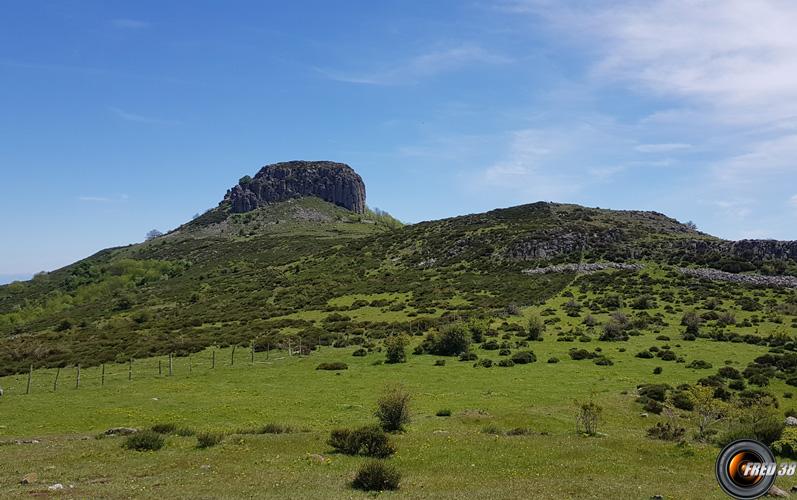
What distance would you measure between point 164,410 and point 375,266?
101m

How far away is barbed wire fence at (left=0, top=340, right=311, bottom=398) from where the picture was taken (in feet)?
139

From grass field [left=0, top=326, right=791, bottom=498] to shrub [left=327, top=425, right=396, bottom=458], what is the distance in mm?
668

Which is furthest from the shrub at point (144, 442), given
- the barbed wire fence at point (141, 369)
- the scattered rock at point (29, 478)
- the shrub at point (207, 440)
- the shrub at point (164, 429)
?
the barbed wire fence at point (141, 369)

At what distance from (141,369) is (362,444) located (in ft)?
119

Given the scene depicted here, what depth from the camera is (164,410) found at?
32.2 meters

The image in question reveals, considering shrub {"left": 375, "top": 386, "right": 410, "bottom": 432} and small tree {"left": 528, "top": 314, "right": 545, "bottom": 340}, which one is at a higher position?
small tree {"left": 528, "top": 314, "right": 545, "bottom": 340}

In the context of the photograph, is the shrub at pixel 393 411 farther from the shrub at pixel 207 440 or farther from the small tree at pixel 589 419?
the small tree at pixel 589 419

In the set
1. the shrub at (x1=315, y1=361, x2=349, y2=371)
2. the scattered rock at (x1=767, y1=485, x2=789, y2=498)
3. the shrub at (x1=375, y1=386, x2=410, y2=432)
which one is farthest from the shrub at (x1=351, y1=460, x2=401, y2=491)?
the shrub at (x1=315, y1=361, x2=349, y2=371)

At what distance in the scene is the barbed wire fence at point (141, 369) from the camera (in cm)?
4222

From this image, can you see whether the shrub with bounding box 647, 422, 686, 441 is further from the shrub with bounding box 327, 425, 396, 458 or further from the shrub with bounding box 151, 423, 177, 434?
the shrub with bounding box 151, 423, 177, 434

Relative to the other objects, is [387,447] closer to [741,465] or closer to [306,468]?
[306,468]

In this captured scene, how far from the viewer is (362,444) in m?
21.2
